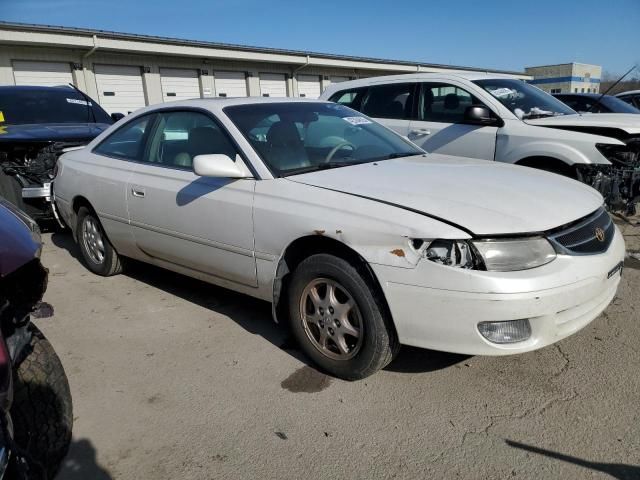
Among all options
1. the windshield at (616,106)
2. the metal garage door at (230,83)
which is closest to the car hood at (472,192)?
the windshield at (616,106)

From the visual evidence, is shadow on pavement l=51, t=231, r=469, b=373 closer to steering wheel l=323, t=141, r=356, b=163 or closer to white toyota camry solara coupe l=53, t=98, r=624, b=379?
white toyota camry solara coupe l=53, t=98, r=624, b=379

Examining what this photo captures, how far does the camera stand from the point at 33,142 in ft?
19.4

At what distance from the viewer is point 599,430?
239cm

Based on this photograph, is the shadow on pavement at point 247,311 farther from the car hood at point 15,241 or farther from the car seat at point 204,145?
the car hood at point 15,241

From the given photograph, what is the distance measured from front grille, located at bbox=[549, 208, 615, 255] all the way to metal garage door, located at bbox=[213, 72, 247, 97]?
19881 millimetres

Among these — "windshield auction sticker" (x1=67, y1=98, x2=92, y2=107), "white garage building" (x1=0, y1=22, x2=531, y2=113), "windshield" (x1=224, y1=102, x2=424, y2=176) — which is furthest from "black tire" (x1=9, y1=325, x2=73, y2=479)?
"white garage building" (x1=0, y1=22, x2=531, y2=113)

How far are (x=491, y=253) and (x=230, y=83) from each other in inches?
816

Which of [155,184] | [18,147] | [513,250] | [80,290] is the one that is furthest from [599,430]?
[18,147]

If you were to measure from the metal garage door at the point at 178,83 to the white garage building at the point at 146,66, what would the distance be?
0.12 ft

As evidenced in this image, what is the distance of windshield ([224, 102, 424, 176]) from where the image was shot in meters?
3.34

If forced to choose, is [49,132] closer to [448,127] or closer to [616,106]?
[448,127]

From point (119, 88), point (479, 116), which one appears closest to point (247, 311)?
point (479, 116)

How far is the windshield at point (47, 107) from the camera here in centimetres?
681

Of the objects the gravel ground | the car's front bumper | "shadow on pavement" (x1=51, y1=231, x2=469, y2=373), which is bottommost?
"shadow on pavement" (x1=51, y1=231, x2=469, y2=373)
